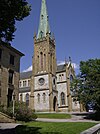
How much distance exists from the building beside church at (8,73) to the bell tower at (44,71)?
79.7 ft

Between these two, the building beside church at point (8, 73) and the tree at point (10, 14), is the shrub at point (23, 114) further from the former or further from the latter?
the tree at point (10, 14)

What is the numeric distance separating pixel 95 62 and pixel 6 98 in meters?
18.1

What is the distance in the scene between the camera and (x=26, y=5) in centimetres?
1195

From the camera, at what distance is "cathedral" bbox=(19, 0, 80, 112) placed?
60.2 meters

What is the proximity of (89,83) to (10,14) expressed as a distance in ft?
87.9

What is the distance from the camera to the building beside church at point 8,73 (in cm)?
3247

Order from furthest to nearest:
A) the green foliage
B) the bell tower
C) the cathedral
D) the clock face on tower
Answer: the clock face on tower < the cathedral < the bell tower < the green foliage

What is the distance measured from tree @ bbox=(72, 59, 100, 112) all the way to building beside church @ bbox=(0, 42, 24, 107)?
11613 mm

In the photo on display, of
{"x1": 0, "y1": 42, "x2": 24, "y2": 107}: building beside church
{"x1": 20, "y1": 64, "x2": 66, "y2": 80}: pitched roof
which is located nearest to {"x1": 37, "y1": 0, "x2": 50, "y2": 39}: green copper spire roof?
{"x1": 20, "y1": 64, "x2": 66, "y2": 80}: pitched roof

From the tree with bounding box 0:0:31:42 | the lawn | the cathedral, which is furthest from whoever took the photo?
the cathedral

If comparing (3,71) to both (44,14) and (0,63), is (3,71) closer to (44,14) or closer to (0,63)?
(0,63)

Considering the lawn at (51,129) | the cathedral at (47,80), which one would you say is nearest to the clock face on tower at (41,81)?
the cathedral at (47,80)

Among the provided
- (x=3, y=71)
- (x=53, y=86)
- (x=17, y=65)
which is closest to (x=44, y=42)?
(x=53, y=86)

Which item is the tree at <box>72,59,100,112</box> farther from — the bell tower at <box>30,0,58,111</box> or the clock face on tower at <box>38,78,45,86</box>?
the clock face on tower at <box>38,78,45,86</box>
